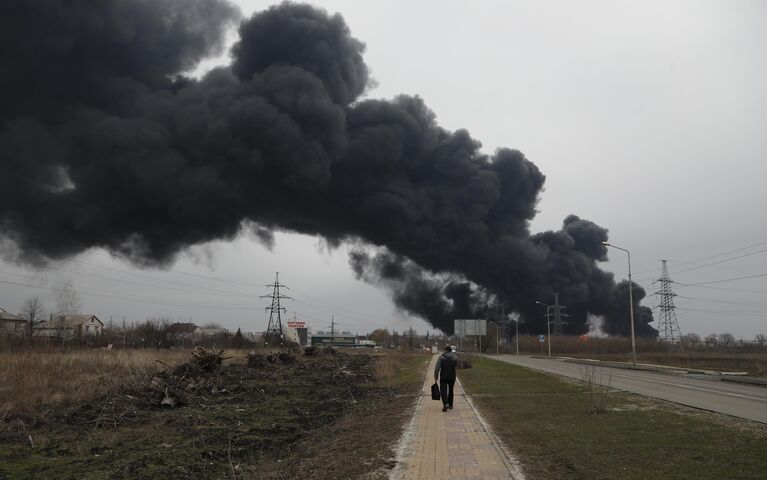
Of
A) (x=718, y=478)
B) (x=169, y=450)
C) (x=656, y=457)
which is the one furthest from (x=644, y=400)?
(x=169, y=450)

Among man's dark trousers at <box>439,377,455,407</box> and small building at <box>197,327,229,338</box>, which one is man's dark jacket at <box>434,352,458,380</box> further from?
small building at <box>197,327,229,338</box>

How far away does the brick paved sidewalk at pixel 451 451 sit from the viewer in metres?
6.51

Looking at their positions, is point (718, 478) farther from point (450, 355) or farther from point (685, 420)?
point (450, 355)

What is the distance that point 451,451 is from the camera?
308 inches

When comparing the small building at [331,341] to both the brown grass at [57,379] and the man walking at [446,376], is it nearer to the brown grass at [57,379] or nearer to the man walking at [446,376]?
the brown grass at [57,379]

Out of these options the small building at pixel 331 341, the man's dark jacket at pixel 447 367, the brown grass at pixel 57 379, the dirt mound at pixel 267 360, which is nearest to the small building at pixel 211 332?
the small building at pixel 331 341

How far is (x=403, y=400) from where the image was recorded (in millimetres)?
15609

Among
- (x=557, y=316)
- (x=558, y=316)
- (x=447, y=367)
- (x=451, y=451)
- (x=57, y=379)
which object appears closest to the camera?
(x=451, y=451)

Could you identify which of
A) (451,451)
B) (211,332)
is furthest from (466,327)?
(451,451)

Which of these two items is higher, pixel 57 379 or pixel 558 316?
pixel 558 316

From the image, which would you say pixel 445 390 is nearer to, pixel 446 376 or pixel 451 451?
pixel 446 376

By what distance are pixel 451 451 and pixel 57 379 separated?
15.1m

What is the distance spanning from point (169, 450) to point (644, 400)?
445 inches

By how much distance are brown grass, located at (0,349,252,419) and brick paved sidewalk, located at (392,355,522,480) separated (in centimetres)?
978
